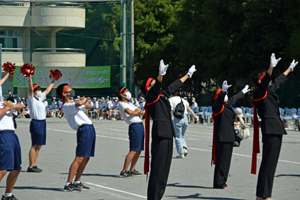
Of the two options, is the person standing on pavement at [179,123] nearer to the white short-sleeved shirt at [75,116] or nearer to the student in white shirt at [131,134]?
the student in white shirt at [131,134]

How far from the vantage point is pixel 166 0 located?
167ft

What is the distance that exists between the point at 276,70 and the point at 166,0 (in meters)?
18.1

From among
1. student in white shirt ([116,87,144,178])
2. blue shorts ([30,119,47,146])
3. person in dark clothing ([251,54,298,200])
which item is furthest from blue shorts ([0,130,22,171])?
blue shorts ([30,119,47,146])

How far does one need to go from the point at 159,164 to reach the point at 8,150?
215 centimetres

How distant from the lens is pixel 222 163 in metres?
9.85

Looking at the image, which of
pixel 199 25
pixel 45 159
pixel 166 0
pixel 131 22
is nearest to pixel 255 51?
pixel 199 25

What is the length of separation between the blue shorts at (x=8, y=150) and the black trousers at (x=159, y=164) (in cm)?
199

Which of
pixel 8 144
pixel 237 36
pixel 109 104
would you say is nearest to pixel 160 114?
pixel 8 144

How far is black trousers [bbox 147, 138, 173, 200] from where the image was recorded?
7.95 meters

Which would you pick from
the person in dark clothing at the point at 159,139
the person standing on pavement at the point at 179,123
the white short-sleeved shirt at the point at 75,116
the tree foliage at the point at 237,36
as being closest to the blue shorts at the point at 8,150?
the white short-sleeved shirt at the point at 75,116

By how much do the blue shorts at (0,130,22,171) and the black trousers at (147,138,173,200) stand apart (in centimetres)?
199

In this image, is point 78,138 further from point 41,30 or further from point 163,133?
point 41,30

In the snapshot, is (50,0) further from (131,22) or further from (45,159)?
(45,159)

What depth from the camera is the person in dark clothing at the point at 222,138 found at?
9.82m
